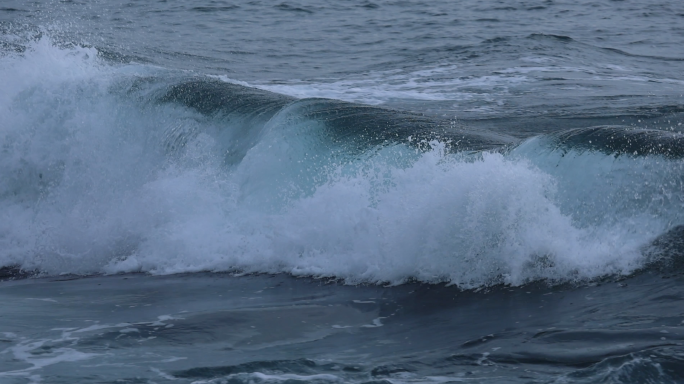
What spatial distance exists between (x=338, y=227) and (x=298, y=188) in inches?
36.7

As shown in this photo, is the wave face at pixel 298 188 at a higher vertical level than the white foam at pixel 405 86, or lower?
lower

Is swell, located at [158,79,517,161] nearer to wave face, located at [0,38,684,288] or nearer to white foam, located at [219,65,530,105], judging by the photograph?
wave face, located at [0,38,684,288]

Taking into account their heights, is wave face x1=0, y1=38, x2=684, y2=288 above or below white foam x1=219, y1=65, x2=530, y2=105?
below

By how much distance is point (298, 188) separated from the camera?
28.2 feet

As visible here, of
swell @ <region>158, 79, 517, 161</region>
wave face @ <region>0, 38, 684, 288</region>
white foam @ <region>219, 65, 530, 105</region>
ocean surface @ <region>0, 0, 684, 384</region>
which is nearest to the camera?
ocean surface @ <region>0, 0, 684, 384</region>

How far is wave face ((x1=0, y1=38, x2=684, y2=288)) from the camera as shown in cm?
721

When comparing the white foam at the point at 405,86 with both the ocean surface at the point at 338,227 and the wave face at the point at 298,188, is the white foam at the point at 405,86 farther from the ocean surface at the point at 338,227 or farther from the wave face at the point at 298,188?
the wave face at the point at 298,188

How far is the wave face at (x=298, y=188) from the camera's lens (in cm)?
721

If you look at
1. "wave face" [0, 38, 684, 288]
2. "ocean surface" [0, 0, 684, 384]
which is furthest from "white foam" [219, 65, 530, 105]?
"wave face" [0, 38, 684, 288]

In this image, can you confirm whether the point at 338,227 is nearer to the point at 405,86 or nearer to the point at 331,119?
the point at 331,119

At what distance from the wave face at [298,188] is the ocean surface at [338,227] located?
0.08ft

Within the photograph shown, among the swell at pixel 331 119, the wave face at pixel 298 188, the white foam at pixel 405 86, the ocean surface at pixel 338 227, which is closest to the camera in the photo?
the ocean surface at pixel 338 227

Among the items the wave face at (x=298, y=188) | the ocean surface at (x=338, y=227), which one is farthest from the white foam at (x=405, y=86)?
the wave face at (x=298, y=188)

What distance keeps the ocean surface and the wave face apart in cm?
2
